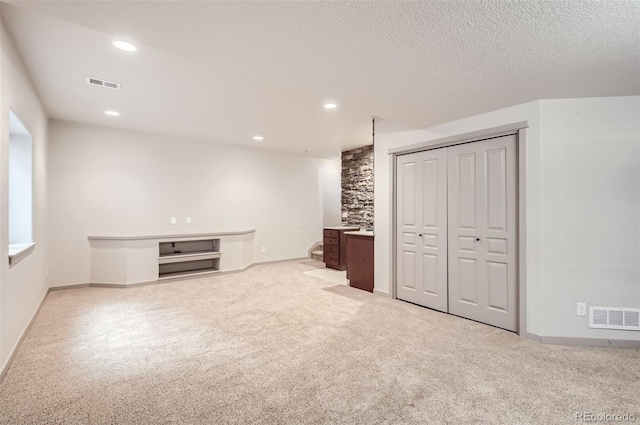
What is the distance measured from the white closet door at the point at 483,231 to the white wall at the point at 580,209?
0.21 metres

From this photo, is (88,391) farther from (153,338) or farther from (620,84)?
(620,84)

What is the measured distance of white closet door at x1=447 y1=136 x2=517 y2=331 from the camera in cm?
336

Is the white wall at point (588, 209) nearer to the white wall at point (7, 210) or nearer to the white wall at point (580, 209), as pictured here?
the white wall at point (580, 209)

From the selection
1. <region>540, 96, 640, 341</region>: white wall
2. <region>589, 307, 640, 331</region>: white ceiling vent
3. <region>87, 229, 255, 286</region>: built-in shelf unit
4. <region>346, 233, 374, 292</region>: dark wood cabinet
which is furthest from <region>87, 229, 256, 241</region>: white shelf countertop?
<region>589, 307, 640, 331</region>: white ceiling vent

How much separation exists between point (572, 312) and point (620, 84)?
2.08m

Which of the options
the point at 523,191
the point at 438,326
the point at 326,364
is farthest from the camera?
the point at 438,326

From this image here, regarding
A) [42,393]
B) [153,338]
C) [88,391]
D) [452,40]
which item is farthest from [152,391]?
[452,40]

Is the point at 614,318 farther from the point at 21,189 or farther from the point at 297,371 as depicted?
the point at 21,189

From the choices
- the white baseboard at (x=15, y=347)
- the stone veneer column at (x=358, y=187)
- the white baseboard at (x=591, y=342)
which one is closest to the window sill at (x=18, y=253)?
the white baseboard at (x=15, y=347)

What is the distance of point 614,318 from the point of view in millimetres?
2969

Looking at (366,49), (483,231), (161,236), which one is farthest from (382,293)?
(161,236)

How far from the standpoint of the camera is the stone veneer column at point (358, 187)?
7016 mm

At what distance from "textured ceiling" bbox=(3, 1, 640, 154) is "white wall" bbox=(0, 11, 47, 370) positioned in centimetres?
Result: 22

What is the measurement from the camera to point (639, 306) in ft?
9.60
